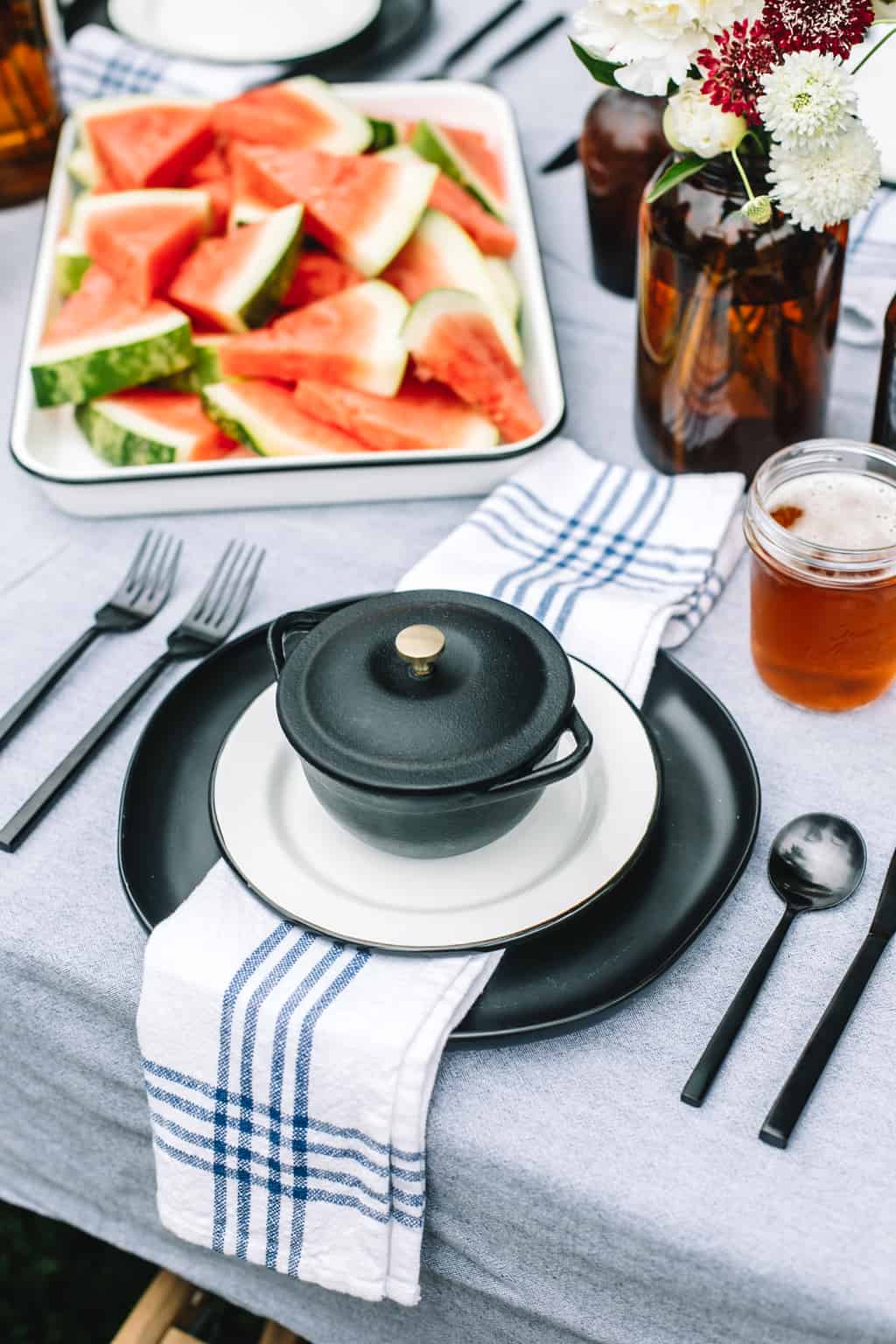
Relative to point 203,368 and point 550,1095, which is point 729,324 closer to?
point 203,368

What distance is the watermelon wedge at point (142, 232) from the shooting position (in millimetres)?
1320

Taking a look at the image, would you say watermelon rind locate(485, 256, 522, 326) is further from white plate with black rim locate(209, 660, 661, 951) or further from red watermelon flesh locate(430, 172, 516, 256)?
white plate with black rim locate(209, 660, 661, 951)

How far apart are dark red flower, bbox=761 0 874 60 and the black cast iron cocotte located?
0.41 m

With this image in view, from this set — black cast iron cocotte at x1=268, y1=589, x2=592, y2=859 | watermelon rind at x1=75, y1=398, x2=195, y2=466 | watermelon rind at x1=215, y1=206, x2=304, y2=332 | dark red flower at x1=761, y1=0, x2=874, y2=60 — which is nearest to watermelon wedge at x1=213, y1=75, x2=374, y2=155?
watermelon rind at x1=215, y1=206, x2=304, y2=332

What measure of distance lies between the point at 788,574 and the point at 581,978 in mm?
335

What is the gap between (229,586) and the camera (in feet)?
3.64

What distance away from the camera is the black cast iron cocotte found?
0.70 metres

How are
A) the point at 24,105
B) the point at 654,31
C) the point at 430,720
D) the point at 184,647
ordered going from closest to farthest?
the point at 430,720, the point at 654,31, the point at 184,647, the point at 24,105

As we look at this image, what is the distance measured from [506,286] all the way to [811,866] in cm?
79

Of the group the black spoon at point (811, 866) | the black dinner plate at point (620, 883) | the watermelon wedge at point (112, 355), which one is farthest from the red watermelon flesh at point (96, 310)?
the black spoon at point (811, 866)

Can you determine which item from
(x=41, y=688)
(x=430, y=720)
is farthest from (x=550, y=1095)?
(x=41, y=688)

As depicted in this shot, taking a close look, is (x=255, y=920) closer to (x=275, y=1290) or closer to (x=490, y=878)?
(x=490, y=878)

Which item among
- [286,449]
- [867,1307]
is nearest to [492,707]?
[867,1307]

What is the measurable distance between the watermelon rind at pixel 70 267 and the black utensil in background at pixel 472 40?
634mm
